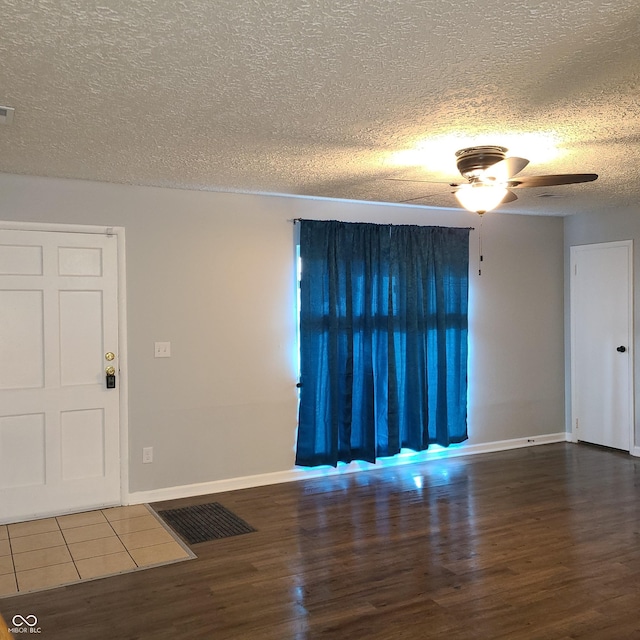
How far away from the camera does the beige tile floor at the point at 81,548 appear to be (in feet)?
11.4

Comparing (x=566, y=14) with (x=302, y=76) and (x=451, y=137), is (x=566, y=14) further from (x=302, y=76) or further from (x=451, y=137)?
(x=451, y=137)

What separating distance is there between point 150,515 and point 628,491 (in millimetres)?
3558

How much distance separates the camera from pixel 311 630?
113 inches

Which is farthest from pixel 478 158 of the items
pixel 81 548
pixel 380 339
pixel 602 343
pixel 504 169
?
pixel 602 343

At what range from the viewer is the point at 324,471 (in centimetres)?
550

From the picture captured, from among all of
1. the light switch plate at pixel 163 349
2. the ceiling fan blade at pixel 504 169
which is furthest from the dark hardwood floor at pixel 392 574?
the ceiling fan blade at pixel 504 169

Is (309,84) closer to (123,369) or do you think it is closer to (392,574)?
(392,574)

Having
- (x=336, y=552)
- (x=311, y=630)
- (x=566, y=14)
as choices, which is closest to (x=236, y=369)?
(x=336, y=552)

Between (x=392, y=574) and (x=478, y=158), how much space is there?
2.33 metres

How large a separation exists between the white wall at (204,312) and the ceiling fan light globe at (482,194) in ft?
6.69

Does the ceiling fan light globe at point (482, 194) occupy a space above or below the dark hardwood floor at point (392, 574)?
above

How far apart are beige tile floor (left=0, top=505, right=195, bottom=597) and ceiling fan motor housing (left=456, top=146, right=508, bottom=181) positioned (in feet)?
8.97

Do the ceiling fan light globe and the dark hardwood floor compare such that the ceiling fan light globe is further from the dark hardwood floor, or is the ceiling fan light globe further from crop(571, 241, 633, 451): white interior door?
crop(571, 241, 633, 451): white interior door

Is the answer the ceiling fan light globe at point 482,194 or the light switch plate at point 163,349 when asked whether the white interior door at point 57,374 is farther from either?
Answer: the ceiling fan light globe at point 482,194
